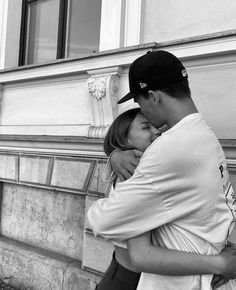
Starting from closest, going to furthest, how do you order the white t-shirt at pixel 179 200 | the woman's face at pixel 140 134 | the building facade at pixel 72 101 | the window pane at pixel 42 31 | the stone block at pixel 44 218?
the white t-shirt at pixel 179 200 → the woman's face at pixel 140 134 → the building facade at pixel 72 101 → the stone block at pixel 44 218 → the window pane at pixel 42 31

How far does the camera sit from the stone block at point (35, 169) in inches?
172

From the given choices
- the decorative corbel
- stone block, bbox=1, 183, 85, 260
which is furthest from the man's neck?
stone block, bbox=1, 183, 85, 260

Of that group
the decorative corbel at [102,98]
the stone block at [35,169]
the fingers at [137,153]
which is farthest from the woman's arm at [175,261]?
the stone block at [35,169]

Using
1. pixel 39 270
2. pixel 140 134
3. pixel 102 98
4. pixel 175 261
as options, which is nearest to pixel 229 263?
pixel 175 261

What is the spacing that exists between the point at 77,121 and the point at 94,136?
0.45 meters

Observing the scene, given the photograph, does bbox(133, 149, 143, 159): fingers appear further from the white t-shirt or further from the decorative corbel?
the decorative corbel

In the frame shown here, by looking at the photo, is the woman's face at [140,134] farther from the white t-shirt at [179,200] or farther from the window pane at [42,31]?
the window pane at [42,31]

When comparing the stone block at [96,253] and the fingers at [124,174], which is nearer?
the fingers at [124,174]

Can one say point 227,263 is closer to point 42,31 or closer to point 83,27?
point 83,27

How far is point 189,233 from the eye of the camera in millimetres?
1287

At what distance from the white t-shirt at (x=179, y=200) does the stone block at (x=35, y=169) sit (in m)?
3.14

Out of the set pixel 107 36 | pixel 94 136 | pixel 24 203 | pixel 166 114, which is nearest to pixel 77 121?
pixel 94 136

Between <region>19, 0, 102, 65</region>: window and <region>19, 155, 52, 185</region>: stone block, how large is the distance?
152 cm

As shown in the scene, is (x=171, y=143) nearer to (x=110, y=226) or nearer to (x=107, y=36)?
(x=110, y=226)
